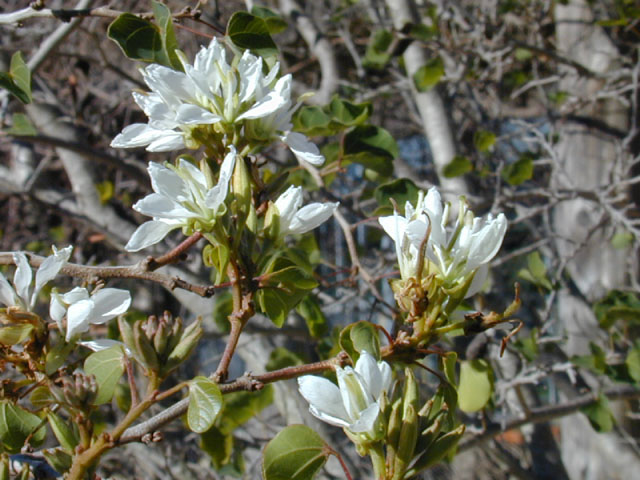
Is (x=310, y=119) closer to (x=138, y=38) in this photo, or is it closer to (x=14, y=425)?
(x=138, y=38)

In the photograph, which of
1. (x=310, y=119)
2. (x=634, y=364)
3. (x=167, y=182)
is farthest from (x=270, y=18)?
(x=634, y=364)

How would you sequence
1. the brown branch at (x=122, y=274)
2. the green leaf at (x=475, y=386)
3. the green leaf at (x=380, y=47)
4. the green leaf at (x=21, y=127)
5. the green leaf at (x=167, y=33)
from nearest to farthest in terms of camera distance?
the brown branch at (x=122, y=274)
the green leaf at (x=167, y=33)
the green leaf at (x=475, y=386)
the green leaf at (x=21, y=127)
the green leaf at (x=380, y=47)

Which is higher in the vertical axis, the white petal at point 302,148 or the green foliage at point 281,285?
the white petal at point 302,148

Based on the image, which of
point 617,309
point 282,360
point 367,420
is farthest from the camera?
point 282,360

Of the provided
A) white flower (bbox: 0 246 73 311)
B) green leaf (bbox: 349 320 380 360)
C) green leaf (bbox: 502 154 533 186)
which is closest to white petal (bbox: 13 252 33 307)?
white flower (bbox: 0 246 73 311)

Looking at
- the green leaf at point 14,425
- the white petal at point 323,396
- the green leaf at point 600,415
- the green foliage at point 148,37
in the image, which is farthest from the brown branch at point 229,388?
the green leaf at point 600,415

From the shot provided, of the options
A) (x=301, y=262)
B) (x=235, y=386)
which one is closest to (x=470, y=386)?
(x=301, y=262)

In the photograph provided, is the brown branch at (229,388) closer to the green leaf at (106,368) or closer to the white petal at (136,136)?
the green leaf at (106,368)

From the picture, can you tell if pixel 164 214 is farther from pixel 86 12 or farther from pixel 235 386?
pixel 86 12
